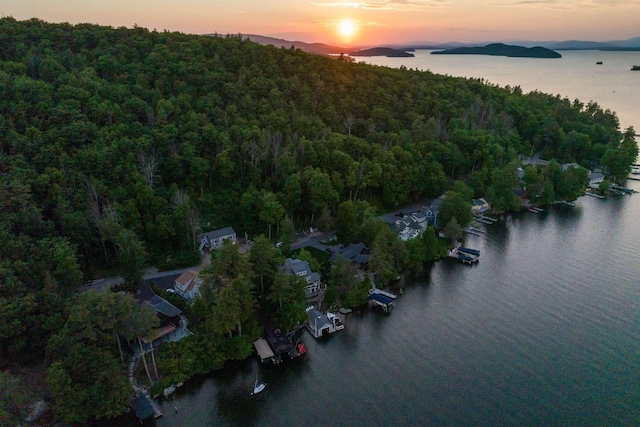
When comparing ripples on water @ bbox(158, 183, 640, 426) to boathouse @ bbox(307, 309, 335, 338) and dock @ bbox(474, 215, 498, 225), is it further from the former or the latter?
dock @ bbox(474, 215, 498, 225)

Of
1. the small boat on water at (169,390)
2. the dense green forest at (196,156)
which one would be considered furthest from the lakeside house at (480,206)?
the small boat on water at (169,390)

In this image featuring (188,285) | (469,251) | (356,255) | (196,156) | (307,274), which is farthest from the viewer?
(196,156)

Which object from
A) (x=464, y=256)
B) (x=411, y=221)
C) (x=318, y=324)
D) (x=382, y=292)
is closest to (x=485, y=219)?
(x=464, y=256)

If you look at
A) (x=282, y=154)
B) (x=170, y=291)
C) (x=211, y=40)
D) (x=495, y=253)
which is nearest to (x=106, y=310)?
(x=170, y=291)

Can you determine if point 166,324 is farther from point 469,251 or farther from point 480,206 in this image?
point 480,206

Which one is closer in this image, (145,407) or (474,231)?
(145,407)

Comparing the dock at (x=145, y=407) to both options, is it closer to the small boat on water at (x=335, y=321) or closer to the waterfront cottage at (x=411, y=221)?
the small boat on water at (x=335, y=321)
